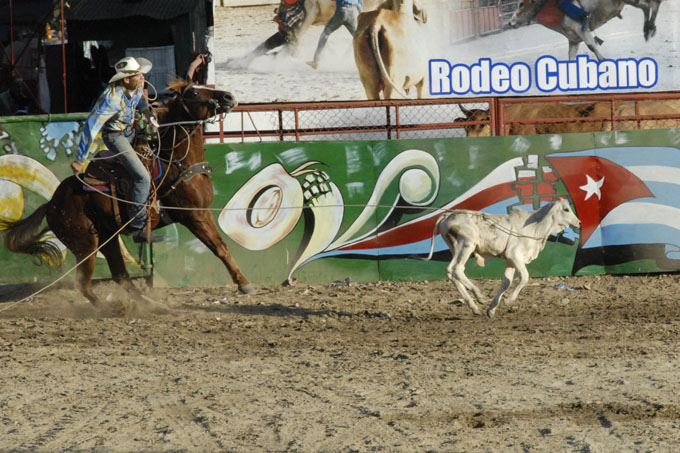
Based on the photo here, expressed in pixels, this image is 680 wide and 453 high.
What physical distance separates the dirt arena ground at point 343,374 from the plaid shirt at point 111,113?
6.93 ft

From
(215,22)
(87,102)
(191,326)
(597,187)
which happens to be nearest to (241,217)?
(191,326)

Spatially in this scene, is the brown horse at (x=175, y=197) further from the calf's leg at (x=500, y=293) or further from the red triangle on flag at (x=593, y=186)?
the red triangle on flag at (x=593, y=186)

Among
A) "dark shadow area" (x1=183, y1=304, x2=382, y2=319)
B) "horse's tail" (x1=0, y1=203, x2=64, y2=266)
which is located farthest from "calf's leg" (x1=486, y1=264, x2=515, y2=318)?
"horse's tail" (x1=0, y1=203, x2=64, y2=266)

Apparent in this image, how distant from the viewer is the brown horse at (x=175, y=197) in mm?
10086

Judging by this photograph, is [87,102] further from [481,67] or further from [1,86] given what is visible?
[481,67]

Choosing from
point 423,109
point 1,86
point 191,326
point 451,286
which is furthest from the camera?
point 1,86

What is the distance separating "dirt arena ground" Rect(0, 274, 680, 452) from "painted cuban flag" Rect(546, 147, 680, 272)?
1.19m

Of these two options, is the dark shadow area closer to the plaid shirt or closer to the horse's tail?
the horse's tail

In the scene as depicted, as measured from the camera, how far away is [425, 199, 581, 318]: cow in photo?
973cm

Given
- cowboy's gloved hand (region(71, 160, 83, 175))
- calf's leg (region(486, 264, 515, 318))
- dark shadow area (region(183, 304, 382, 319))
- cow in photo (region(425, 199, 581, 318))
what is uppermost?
cowboy's gloved hand (region(71, 160, 83, 175))

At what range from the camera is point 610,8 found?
1764 cm

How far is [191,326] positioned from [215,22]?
9.42 meters

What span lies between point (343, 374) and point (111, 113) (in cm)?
443

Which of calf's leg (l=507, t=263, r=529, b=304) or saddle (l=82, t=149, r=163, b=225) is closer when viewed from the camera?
calf's leg (l=507, t=263, r=529, b=304)
